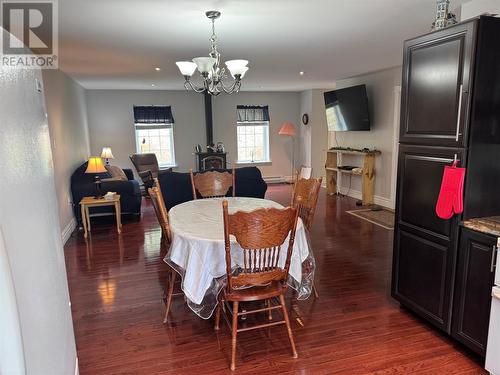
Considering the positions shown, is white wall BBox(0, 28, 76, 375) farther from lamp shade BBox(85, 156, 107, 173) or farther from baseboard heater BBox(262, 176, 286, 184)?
baseboard heater BBox(262, 176, 286, 184)

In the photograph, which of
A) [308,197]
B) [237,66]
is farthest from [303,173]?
[237,66]

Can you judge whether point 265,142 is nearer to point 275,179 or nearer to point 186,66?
point 275,179

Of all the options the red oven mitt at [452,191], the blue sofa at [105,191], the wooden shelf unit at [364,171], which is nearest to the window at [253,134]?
the wooden shelf unit at [364,171]

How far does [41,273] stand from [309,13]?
2.65m

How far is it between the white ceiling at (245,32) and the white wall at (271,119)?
3.42 metres

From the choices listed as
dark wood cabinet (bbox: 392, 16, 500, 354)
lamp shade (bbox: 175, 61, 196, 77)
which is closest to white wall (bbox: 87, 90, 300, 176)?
lamp shade (bbox: 175, 61, 196, 77)

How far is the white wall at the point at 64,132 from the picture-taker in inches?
181

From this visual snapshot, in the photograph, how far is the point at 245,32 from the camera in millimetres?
3365

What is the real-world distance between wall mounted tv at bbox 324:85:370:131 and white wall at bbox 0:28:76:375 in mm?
5676

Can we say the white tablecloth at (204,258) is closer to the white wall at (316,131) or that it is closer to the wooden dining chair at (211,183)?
the wooden dining chair at (211,183)

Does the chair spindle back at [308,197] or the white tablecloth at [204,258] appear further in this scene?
the chair spindle back at [308,197]

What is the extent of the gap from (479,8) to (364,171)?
3.92 meters

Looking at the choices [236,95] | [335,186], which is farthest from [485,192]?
[236,95]

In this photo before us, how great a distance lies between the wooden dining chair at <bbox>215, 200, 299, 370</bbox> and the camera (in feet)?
6.41
